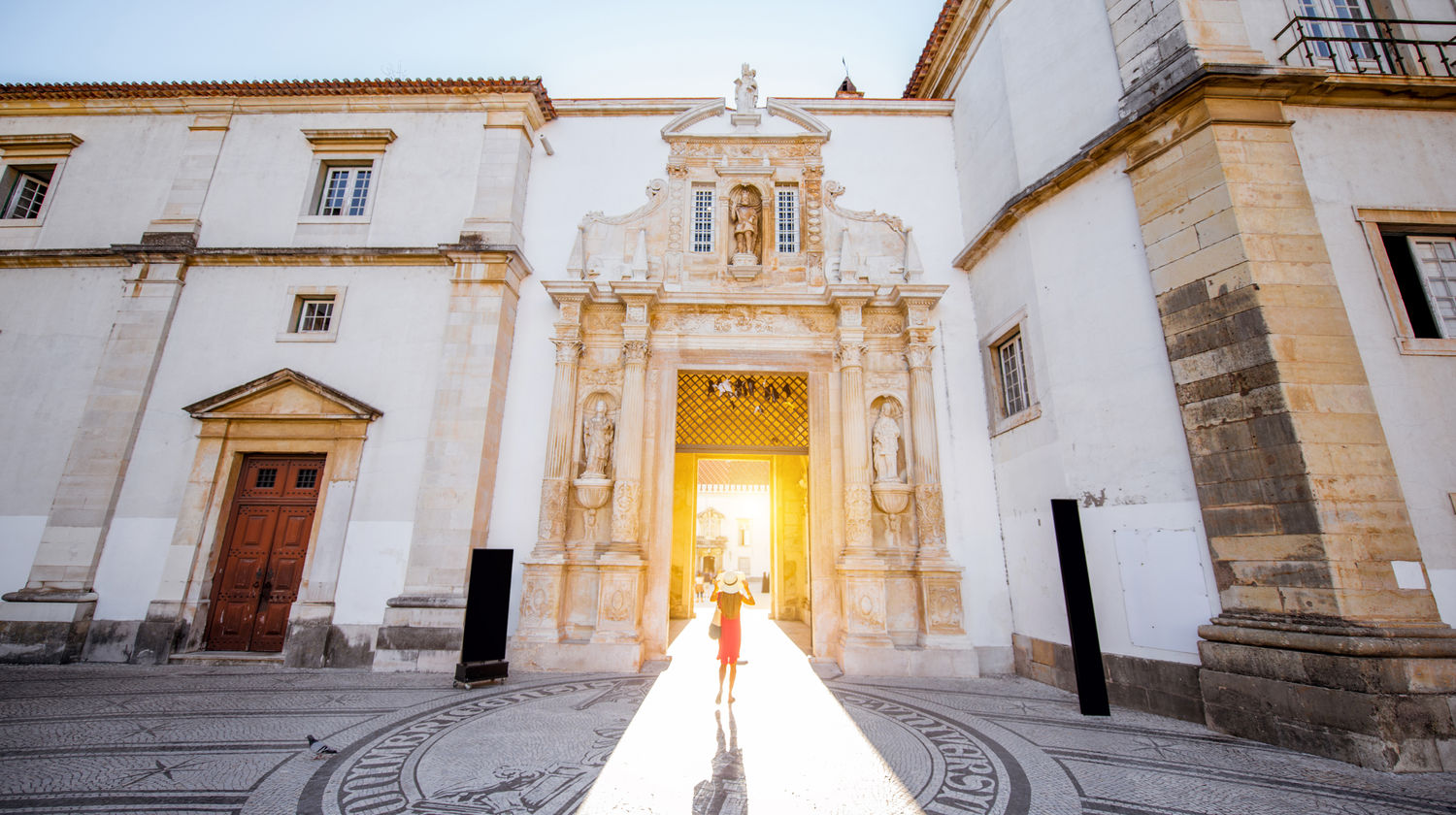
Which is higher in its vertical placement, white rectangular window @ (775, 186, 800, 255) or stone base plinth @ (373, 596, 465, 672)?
white rectangular window @ (775, 186, 800, 255)

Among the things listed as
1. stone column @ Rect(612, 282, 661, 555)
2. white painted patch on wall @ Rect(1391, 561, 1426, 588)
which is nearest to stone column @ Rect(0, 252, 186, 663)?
stone column @ Rect(612, 282, 661, 555)

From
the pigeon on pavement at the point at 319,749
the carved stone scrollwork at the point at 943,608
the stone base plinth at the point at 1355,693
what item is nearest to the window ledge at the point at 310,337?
the pigeon on pavement at the point at 319,749

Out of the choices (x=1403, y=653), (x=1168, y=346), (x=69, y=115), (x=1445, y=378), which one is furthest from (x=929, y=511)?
(x=69, y=115)

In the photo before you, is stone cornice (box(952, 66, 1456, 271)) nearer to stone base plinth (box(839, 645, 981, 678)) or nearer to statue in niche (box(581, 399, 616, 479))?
stone base plinth (box(839, 645, 981, 678))

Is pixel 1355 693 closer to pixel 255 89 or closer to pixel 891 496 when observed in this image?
pixel 891 496

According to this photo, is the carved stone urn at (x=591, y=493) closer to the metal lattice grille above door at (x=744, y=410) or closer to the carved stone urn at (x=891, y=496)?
the metal lattice grille above door at (x=744, y=410)

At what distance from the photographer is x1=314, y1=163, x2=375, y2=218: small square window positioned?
898 centimetres

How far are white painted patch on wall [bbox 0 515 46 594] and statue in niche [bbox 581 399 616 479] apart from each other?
7.55 meters

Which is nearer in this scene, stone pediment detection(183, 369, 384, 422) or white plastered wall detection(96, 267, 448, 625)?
white plastered wall detection(96, 267, 448, 625)

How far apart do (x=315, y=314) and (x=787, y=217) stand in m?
7.65

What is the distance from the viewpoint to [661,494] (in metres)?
7.73

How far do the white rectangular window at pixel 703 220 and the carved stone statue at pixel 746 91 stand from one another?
1.61 m

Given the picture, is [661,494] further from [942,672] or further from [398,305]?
[398,305]

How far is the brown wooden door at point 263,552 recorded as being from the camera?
7367 mm
